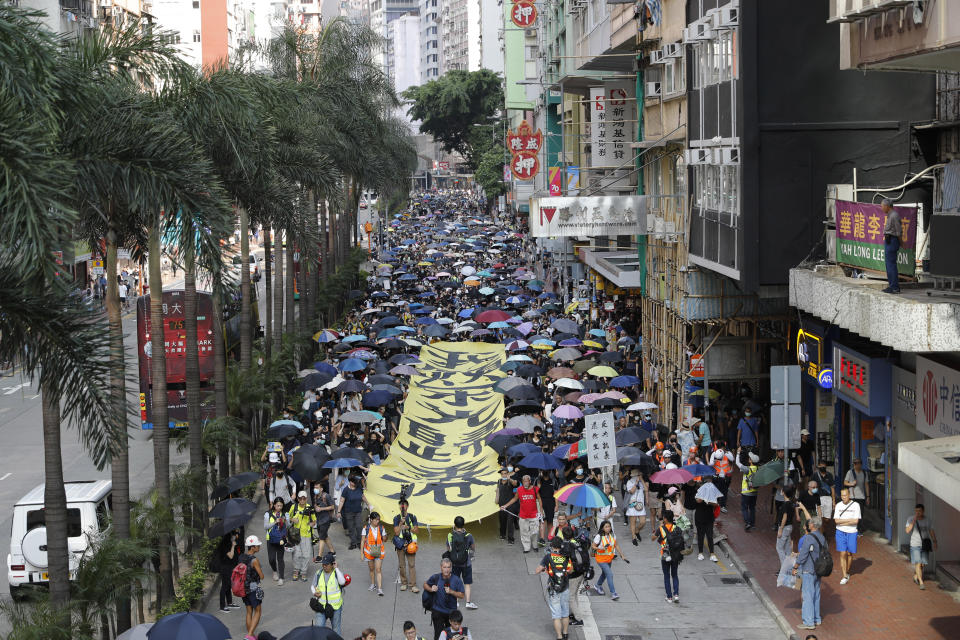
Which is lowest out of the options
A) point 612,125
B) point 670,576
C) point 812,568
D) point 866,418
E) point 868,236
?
point 670,576

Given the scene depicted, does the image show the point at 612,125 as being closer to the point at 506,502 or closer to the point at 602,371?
the point at 602,371

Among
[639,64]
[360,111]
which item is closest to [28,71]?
A: [639,64]

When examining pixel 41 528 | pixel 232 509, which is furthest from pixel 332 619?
pixel 41 528

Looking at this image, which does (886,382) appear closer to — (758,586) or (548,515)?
(758,586)

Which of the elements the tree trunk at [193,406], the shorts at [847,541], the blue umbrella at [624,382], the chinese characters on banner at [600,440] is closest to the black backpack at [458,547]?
the chinese characters on banner at [600,440]

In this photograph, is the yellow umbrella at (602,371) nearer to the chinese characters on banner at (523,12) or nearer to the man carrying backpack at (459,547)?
the man carrying backpack at (459,547)

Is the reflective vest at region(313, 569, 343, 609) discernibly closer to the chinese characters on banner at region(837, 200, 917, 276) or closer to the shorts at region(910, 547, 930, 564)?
the shorts at region(910, 547, 930, 564)

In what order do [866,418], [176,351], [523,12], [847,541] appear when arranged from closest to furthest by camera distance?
[847,541]
[866,418]
[176,351]
[523,12]
